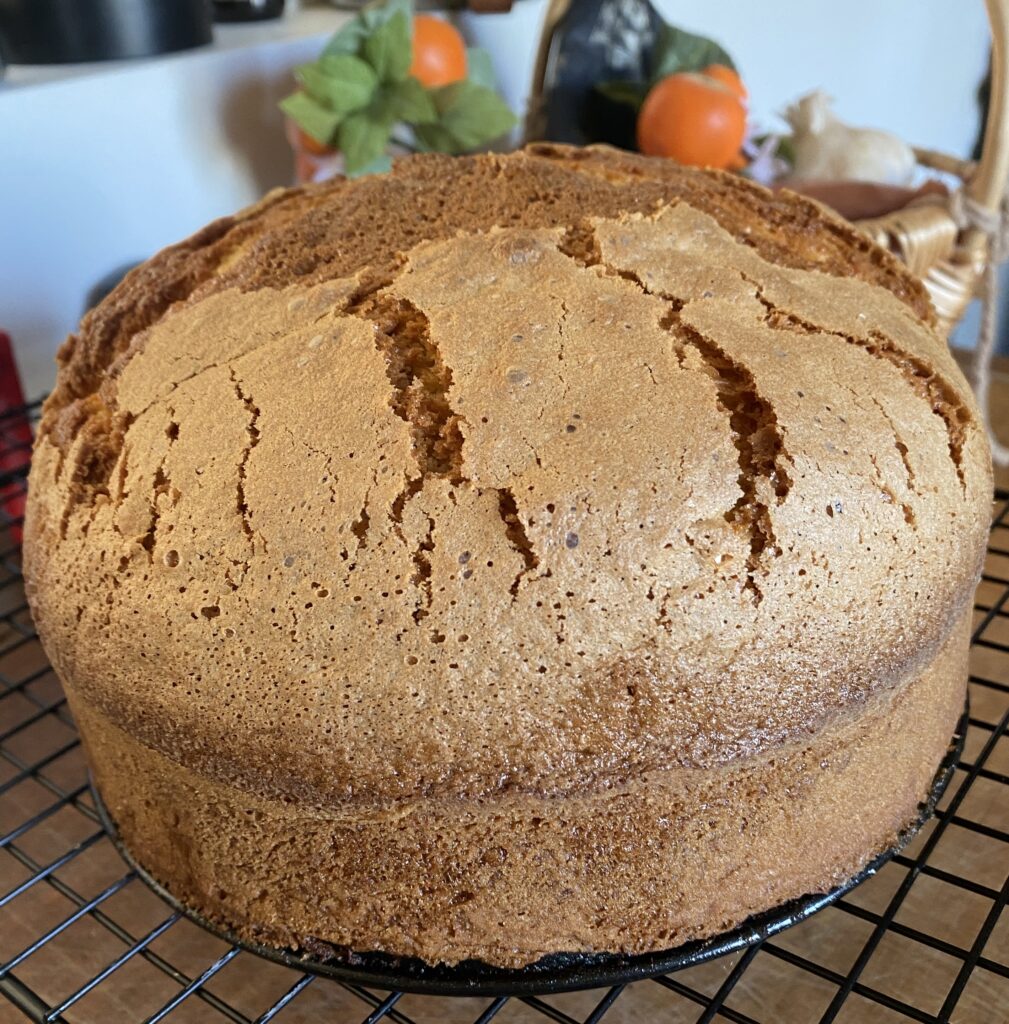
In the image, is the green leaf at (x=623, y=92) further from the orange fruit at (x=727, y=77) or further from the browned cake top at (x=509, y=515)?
the browned cake top at (x=509, y=515)

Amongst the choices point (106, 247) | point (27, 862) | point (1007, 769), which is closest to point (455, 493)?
point (27, 862)

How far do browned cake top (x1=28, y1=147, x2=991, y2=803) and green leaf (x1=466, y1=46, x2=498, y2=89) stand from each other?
3.26 ft

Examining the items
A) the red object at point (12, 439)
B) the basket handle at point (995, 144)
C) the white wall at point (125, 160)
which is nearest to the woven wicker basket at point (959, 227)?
the basket handle at point (995, 144)

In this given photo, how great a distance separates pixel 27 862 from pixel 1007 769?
934 mm

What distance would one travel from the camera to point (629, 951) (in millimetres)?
776

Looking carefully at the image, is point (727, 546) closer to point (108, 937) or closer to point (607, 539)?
point (607, 539)

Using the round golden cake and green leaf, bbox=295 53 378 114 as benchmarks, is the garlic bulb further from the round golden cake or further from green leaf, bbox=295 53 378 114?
the round golden cake

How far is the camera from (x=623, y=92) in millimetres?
1809

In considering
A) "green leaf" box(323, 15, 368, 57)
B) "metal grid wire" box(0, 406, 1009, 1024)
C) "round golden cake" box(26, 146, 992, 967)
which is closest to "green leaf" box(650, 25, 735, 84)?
"green leaf" box(323, 15, 368, 57)

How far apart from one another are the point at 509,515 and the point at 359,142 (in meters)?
1.02

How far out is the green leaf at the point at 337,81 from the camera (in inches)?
59.7

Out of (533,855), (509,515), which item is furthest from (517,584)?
(533,855)

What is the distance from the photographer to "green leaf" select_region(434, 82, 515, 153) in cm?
161

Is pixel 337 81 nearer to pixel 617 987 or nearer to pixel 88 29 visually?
pixel 88 29
